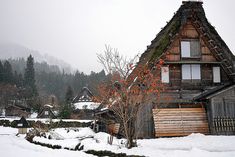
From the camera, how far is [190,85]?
72.7 ft

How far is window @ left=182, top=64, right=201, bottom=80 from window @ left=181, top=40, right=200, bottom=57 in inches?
37.6

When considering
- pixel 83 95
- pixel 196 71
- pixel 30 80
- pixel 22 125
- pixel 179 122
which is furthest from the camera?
pixel 30 80

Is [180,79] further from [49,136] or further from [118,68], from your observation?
[49,136]

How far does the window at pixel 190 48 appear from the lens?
2239 centimetres

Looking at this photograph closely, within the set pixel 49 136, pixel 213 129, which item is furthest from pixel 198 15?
pixel 49 136

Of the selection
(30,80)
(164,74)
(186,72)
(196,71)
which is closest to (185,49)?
(186,72)

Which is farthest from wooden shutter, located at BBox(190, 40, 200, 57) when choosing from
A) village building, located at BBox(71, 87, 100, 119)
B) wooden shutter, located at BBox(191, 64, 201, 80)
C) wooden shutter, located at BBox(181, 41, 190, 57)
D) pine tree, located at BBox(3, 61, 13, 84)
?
pine tree, located at BBox(3, 61, 13, 84)

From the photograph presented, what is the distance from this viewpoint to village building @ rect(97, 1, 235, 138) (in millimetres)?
20219

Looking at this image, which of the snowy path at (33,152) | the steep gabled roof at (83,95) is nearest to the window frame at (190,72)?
the snowy path at (33,152)

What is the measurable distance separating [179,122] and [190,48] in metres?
6.55

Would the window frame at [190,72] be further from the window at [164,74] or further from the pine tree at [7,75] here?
the pine tree at [7,75]

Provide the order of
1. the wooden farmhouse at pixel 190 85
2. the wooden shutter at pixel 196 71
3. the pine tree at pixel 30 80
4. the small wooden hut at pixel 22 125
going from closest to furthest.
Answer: the wooden farmhouse at pixel 190 85
the wooden shutter at pixel 196 71
the small wooden hut at pixel 22 125
the pine tree at pixel 30 80

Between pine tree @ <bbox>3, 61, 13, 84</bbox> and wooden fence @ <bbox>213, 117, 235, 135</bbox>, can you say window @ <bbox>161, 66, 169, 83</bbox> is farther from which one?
pine tree @ <bbox>3, 61, 13, 84</bbox>

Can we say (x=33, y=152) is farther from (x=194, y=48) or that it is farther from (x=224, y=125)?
(x=194, y=48)
